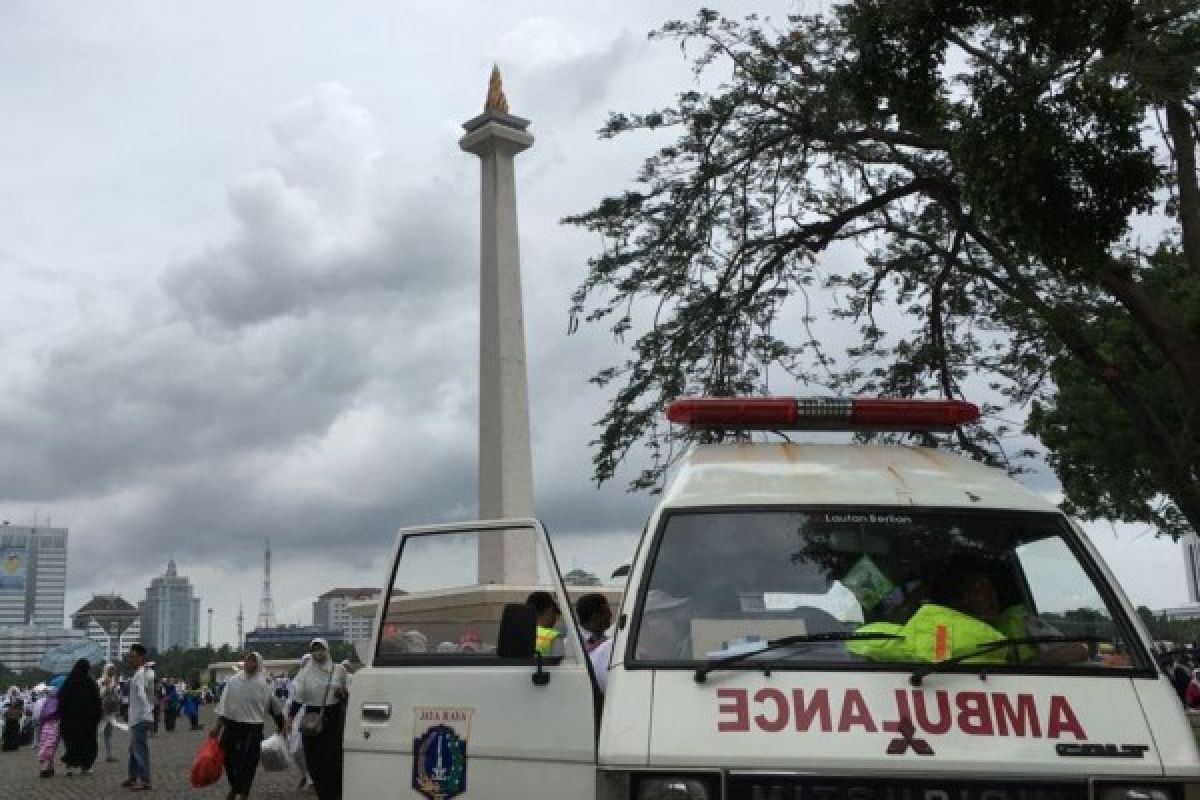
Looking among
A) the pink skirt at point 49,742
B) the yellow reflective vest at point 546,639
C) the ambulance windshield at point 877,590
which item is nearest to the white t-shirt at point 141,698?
the pink skirt at point 49,742

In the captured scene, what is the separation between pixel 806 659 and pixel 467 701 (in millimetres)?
1306

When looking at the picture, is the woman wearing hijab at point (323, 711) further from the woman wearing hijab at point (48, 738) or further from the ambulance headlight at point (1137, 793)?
the ambulance headlight at point (1137, 793)

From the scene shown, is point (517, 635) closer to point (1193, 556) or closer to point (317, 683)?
point (317, 683)

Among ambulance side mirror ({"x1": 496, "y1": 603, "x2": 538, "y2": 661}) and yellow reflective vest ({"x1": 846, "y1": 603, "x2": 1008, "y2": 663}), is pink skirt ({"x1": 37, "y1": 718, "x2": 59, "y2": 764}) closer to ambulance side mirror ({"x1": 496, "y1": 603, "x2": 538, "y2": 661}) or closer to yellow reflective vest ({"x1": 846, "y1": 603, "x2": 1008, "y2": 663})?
ambulance side mirror ({"x1": 496, "y1": 603, "x2": 538, "y2": 661})

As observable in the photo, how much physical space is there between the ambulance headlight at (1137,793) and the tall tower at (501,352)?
2914 cm

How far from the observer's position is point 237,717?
1112cm

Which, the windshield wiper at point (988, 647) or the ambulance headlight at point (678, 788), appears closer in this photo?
the ambulance headlight at point (678, 788)

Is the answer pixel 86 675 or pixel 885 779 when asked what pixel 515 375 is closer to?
pixel 86 675

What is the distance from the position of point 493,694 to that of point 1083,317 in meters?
9.71

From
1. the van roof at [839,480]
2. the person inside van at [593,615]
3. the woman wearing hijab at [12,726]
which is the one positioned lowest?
the woman wearing hijab at [12,726]

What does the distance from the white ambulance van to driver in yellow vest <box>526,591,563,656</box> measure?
0.20 m

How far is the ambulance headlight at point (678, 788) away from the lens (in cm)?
337

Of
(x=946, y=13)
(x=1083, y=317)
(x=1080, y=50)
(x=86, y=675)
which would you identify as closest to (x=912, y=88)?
(x=946, y=13)

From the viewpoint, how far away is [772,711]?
3.53 m
